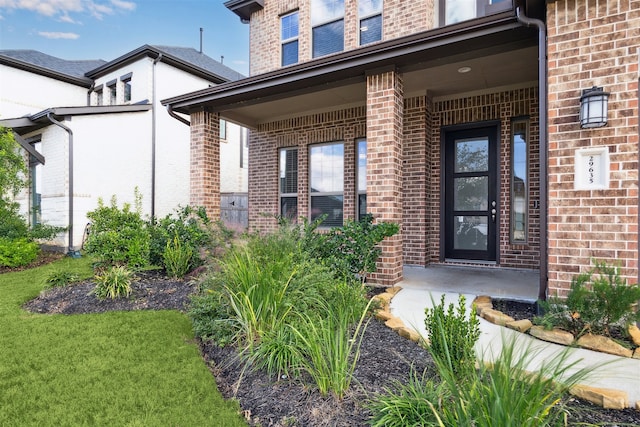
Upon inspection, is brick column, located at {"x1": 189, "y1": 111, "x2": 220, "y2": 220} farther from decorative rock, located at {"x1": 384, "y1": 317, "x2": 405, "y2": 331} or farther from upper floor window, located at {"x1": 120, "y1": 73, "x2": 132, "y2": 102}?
upper floor window, located at {"x1": 120, "y1": 73, "x2": 132, "y2": 102}

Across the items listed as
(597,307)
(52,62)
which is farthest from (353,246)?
(52,62)

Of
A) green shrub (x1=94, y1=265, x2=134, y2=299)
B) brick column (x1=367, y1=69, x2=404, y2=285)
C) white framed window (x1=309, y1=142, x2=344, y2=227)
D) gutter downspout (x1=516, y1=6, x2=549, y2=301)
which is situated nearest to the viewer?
gutter downspout (x1=516, y1=6, x2=549, y2=301)

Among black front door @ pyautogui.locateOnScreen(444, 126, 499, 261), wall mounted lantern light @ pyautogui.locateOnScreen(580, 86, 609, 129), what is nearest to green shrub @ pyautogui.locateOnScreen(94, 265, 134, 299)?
black front door @ pyautogui.locateOnScreen(444, 126, 499, 261)

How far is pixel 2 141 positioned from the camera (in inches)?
304

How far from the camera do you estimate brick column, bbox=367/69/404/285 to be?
4555mm

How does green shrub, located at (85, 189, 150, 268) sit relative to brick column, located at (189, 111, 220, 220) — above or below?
below

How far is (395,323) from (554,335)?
1197 millimetres

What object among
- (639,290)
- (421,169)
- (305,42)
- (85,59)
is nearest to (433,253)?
(421,169)

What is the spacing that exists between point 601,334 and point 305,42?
278 inches

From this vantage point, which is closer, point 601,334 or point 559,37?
point 601,334

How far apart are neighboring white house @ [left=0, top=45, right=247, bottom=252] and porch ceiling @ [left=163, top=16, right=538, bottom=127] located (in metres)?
2.69

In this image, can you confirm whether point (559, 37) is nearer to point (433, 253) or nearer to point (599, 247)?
point (599, 247)

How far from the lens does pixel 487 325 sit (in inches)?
123

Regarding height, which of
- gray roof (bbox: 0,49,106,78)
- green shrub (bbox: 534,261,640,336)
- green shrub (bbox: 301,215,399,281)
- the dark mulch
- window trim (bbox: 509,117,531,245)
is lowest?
the dark mulch
